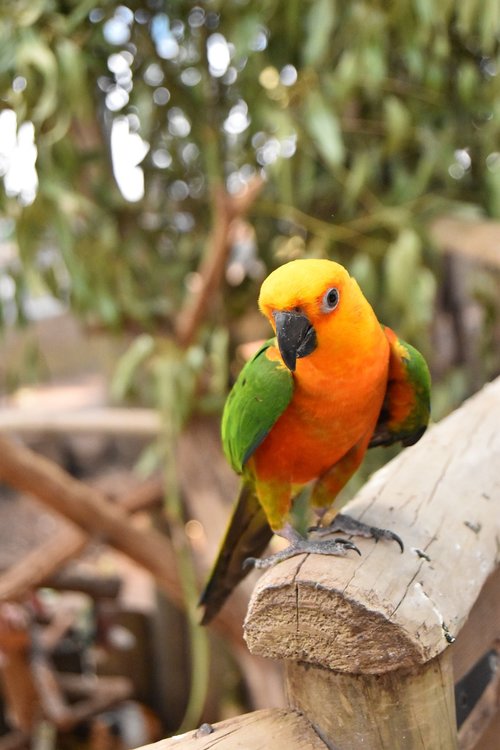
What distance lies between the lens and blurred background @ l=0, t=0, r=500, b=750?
80.3 inches

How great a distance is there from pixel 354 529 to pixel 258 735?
0.86 feet

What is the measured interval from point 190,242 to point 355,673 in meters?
1.93

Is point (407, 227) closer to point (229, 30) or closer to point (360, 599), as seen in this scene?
point (229, 30)

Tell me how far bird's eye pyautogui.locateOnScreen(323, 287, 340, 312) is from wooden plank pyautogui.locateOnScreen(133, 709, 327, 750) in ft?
1.34

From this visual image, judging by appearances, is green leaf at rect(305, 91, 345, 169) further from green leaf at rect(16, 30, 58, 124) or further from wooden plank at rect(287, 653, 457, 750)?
wooden plank at rect(287, 653, 457, 750)

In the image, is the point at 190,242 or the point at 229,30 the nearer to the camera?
the point at 229,30

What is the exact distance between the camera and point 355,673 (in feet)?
2.44

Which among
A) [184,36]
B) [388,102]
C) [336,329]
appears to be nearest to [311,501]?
[336,329]

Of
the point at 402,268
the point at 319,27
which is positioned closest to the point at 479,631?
the point at 402,268

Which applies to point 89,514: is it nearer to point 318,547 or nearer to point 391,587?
point 318,547

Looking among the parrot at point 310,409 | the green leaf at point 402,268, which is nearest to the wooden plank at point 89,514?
the green leaf at point 402,268

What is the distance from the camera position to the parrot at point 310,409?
840 mm

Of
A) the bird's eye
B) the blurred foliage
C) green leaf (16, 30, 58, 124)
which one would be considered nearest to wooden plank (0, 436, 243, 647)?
the blurred foliage

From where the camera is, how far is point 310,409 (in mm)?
964
